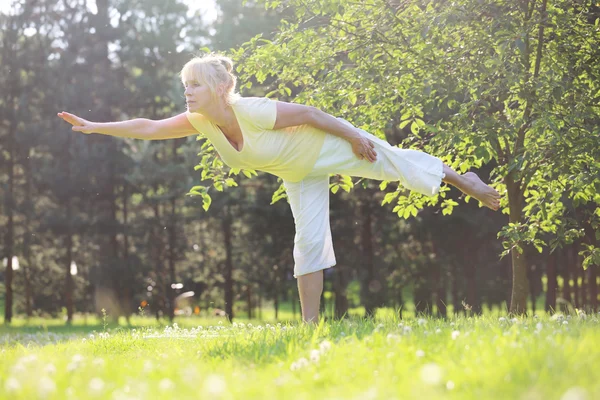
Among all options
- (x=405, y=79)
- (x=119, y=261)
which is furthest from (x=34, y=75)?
(x=405, y=79)

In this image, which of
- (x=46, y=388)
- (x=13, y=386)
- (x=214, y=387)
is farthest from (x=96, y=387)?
(x=214, y=387)

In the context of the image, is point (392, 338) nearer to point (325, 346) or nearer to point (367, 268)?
point (325, 346)

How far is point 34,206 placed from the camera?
85.3 feet

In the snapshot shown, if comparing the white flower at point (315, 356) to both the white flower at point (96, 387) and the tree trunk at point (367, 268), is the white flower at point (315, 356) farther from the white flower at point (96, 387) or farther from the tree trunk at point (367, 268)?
the tree trunk at point (367, 268)

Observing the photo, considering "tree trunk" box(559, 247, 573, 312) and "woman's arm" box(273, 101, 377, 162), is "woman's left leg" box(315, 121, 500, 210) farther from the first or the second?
"tree trunk" box(559, 247, 573, 312)

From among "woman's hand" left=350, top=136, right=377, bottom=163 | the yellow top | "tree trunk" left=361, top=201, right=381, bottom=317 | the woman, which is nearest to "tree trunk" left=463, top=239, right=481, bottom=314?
"tree trunk" left=361, top=201, right=381, bottom=317

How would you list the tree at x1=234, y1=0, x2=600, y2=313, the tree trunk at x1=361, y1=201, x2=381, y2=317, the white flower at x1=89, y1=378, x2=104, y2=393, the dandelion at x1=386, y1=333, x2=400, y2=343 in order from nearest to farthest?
the white flower at x1=89, y1=378, x2=104, y2=393, the dandelion at x1=386, y1=333, x2=400, y2=343, the tree at x1=234, y1=0, x2=600, y2=313, the tree trunk at x1=361, y1=201, x2=381, y2=317

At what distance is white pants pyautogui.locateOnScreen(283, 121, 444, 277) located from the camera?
5.55 meters

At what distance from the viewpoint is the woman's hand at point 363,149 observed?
5526 millimetres

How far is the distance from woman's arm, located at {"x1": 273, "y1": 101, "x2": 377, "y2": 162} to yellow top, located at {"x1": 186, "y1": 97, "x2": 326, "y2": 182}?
8cm

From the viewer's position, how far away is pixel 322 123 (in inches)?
213

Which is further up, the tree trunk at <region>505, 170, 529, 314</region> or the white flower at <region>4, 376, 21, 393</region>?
the tree trunk at <region>505, 170, 529, 314</region>

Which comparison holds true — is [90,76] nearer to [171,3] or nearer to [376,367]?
[171,3]

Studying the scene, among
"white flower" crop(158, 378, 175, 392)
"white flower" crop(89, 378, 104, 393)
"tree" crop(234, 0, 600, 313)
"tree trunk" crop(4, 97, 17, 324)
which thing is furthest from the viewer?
"tree trunk" crop(4, 97, 17, 324)
